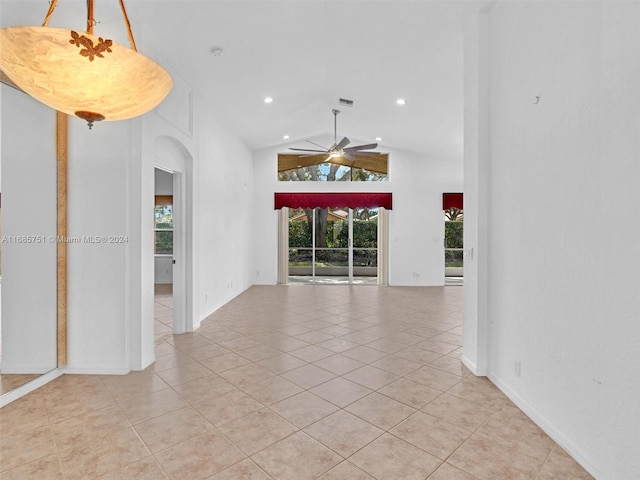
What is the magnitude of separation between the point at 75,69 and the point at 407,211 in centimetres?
794

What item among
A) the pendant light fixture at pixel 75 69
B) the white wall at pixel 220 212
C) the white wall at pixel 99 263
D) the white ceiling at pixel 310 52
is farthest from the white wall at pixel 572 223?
the white wall at pixel 220 212

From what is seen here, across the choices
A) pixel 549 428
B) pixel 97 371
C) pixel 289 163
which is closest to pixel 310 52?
pixel 97 371

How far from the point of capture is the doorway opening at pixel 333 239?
358 inches

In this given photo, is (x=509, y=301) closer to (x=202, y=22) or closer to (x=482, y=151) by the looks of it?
(x=482, y=151)

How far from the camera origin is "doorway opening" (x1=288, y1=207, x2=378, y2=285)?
358 inches

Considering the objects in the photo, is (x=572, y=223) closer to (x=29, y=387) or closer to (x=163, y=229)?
(x=29, y=387)

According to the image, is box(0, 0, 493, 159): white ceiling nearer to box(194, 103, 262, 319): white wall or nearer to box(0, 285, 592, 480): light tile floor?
box(194, 103, 262, 319): white wall

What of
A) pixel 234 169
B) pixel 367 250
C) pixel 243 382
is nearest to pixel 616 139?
pixel 243 382

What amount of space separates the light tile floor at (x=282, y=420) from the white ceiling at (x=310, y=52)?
3151mm

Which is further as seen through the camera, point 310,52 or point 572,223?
point 310,52

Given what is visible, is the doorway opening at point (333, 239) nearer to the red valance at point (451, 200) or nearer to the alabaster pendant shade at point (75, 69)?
the red valance at point (451, 200)

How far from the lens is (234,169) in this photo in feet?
23.1

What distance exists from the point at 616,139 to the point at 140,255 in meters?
3.63

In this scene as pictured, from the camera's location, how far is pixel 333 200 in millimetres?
8773
